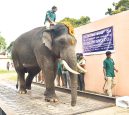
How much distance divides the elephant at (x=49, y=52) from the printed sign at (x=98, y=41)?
119 inches

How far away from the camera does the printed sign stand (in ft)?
41.1

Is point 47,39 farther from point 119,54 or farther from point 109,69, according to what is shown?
point 119,54

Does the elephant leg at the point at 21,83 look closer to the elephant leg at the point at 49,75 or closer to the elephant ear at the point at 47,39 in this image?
the elephant leg at the point at 49,75

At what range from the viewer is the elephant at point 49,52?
8.10m

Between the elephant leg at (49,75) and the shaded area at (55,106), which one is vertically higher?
the elephant leg at (49,75)

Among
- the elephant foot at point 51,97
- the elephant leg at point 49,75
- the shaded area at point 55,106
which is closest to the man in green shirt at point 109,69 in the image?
the elephant leg at point 49,75

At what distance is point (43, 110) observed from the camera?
276 inches

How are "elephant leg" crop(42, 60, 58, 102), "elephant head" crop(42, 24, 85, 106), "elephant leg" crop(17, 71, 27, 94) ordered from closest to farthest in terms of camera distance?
"elephant head" crop(42, 24, 85, 106), "elephant leg" crop(42, 60, 58, 102), "elephant leg" crop(17, 71, 27, 94)

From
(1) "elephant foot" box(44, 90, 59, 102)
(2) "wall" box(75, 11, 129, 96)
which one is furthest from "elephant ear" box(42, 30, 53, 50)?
(2) "wall" box(75, 11, 129, 96)

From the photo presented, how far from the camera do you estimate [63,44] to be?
8453 millimetres

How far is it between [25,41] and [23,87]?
1476mm

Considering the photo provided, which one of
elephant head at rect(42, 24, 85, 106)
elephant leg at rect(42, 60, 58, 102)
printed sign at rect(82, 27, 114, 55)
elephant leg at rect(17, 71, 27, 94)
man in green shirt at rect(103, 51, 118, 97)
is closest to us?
elephant head at rect(42, 24, 85, 106)

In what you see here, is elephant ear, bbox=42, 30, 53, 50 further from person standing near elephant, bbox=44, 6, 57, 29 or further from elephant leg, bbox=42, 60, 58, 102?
person standing near elephant, bbox=44, 6, 57, 29


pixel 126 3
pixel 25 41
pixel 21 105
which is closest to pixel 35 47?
pixel 25 41
